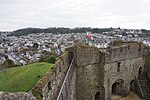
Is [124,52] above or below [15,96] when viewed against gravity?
below

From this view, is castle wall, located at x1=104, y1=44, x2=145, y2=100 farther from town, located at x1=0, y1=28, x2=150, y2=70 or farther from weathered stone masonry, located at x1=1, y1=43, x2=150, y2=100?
town, located at x1=0, y1=28, x2=150, y2=70

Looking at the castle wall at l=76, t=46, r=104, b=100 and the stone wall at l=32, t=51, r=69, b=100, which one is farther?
the castle wall at l=76, t=46, r=104, b=100

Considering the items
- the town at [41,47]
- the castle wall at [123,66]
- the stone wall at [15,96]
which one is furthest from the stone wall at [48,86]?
the town at [41,47]

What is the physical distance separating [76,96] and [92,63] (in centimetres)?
255

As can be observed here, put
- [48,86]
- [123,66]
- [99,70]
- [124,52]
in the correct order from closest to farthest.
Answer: [48,86] → [99,70] → [124,52] → [123,66]

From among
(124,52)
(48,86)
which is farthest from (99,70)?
Answer: (48,86)

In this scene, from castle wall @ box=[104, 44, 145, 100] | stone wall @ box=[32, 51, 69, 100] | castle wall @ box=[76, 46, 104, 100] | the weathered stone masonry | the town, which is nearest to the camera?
stone wall @ box=[32, 51, 69, 100]

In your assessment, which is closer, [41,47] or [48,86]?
[48,86]

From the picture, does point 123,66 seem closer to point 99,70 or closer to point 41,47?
point 99,70

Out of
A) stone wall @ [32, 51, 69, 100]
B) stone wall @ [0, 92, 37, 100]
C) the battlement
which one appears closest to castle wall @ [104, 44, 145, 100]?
Answer: the battlement

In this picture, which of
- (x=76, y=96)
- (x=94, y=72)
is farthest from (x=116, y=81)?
(x=76, y=96)

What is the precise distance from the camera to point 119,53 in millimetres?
17844

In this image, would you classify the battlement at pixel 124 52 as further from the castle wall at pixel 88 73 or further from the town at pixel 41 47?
the town at pixel 41 47

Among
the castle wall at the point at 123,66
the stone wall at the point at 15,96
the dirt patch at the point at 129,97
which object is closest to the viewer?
the stone wall at the point at 15,96
